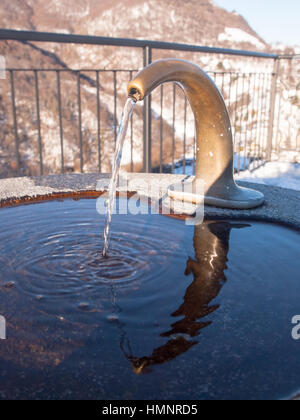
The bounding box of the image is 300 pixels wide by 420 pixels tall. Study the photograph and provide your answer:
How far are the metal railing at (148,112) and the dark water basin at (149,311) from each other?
1.61m

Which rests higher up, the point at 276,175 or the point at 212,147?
the point at 212,147

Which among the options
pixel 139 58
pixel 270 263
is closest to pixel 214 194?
pixel 270 263

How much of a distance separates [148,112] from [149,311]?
2341 millimetres

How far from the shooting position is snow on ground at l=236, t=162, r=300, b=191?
3.13 m

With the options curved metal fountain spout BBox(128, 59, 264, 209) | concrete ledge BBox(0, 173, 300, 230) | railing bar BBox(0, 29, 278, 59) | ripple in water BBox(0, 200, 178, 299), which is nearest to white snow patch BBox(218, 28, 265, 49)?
railing bar BBox(0, 29, 278, 59)

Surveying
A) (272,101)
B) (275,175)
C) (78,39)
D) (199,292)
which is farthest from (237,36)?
(199,292)

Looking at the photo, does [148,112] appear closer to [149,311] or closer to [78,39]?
[78,39]

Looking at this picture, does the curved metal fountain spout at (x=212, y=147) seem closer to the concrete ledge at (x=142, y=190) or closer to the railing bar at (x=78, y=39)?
the concrete ledge at (x=142, y=190)

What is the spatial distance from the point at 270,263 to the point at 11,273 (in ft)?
1.74

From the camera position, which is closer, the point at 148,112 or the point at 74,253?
the point at 74,253

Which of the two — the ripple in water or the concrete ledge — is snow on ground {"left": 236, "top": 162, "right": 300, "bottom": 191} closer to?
the concrete ledge

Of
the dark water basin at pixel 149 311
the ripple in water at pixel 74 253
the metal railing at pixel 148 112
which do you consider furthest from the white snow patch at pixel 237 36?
the dark water basin at pixel 149 311

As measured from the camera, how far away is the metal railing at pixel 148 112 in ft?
8.92

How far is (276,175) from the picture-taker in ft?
11.9
